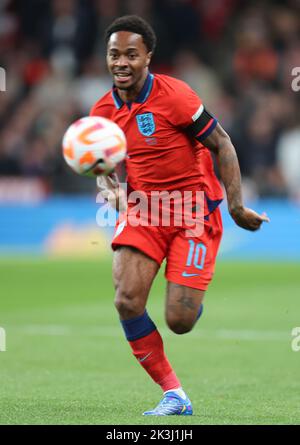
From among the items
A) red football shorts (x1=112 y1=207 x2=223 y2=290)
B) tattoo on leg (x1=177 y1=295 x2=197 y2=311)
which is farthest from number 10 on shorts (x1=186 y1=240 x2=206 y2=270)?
tattoo on leg (x1=177 y1=295 x2=197 y2=311)

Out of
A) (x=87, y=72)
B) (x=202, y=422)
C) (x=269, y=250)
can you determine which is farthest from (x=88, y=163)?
(x=87, y=72)

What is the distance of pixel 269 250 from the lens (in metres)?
17.8

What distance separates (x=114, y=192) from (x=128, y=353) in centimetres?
310

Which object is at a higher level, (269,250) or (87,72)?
(87,72)

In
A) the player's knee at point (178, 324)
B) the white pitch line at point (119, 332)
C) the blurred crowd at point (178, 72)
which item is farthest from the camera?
the blurred crowd at point (178, 72)

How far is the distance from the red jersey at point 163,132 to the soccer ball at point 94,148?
0.64m

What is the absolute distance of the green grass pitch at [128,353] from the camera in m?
6.71

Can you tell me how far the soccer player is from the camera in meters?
6.77

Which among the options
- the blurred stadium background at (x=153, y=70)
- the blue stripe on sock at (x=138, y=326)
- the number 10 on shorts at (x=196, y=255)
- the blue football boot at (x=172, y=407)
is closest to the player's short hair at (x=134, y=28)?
the number 10 on shorts at (x=196, y=255)

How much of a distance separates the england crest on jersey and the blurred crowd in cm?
1078

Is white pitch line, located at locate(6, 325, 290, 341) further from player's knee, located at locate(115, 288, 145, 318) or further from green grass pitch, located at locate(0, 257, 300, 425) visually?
player's knee, located at locate(115, 288, 145, 318)

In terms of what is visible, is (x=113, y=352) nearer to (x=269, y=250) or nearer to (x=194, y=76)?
(x=269, y=250)

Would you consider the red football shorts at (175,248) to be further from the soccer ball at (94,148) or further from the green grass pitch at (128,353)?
the green grass pitch at (128,353)

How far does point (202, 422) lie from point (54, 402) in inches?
47.2
